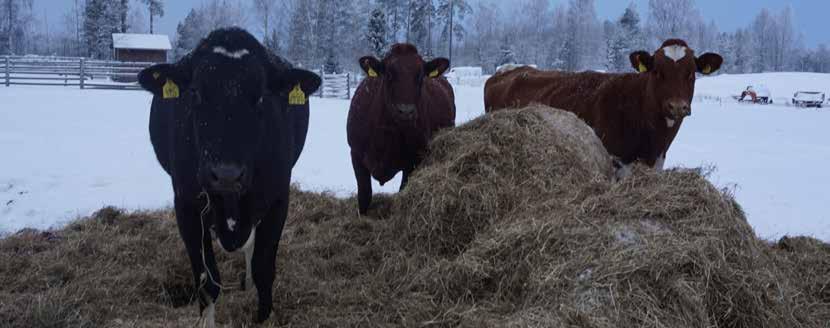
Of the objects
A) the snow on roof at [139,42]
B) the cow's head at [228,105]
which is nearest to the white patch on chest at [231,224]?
the cow's head at [228,105]

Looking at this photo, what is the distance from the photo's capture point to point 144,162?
10203 millimetres

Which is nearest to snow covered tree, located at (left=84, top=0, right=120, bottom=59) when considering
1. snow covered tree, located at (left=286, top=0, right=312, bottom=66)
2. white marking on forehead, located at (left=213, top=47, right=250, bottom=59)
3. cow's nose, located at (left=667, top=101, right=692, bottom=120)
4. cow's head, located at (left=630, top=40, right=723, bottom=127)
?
snow covered tree, located at (left=286, top=0, right=312, bottom=66)

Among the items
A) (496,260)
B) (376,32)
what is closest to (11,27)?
(376,32)

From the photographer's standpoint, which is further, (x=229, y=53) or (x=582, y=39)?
(x=582, y=39)

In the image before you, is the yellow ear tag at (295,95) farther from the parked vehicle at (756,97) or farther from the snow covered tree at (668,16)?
the snow covered tree at (668,16)

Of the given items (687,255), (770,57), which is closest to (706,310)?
(687,255)

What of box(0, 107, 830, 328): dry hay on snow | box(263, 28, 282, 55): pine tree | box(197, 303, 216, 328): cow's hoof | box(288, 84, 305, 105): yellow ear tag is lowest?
box(197, 303, 216, 328): cow's hoof

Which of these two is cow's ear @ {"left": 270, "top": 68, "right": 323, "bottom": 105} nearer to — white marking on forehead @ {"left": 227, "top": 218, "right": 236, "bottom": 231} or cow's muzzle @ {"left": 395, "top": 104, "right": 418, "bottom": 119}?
white marking on forehead @ {"left": 227, "top": 218, "right": 236, "bottom": 231}

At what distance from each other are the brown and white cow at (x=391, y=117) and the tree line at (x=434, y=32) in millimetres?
37246

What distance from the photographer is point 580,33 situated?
80.0 m

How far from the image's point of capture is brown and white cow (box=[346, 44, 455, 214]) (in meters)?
6.32

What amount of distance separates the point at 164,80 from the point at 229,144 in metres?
0.82

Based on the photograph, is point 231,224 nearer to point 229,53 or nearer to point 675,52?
point 229,53

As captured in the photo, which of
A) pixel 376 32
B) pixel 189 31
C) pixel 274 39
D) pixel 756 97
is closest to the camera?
pixel 756 97
